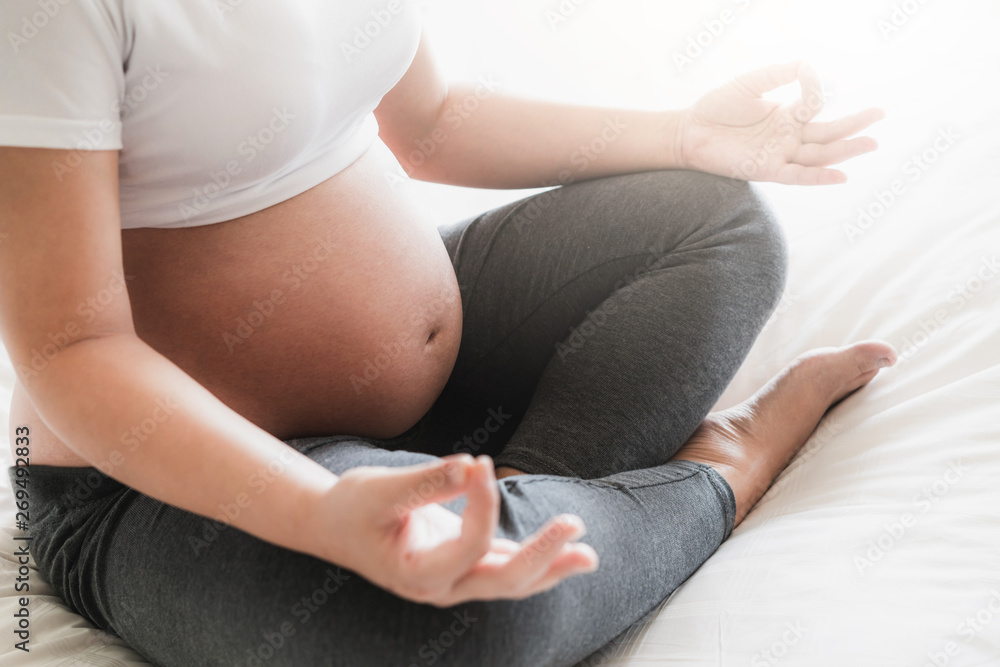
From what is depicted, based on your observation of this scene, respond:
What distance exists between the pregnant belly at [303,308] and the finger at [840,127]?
460 mm

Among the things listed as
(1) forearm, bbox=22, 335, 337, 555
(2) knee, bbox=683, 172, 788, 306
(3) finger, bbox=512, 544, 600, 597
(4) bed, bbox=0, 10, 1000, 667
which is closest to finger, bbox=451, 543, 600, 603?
(3) finger, bbox=512, 544, 600, 597

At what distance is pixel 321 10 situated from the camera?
67 cm

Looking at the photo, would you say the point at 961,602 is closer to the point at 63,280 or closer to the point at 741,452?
the point at 741,452

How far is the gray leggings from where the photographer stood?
513 millimetres

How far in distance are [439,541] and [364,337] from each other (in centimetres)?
30

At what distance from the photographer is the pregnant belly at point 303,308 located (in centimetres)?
65

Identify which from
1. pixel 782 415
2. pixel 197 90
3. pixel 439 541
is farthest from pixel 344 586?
pixel 782 415

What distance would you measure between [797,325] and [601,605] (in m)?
0.58

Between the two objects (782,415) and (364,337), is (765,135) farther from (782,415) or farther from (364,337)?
(364,337)

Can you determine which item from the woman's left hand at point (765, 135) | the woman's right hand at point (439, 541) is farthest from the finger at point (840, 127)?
the woman's right hand at point (439, 541)

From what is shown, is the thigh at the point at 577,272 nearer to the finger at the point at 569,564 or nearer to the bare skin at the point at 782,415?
the bare skin at the point at 782,415

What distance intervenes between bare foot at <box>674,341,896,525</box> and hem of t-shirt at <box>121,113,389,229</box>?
461 millimetres

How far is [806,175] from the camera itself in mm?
887

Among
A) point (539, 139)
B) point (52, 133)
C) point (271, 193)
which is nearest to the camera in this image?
point (52, 133)
